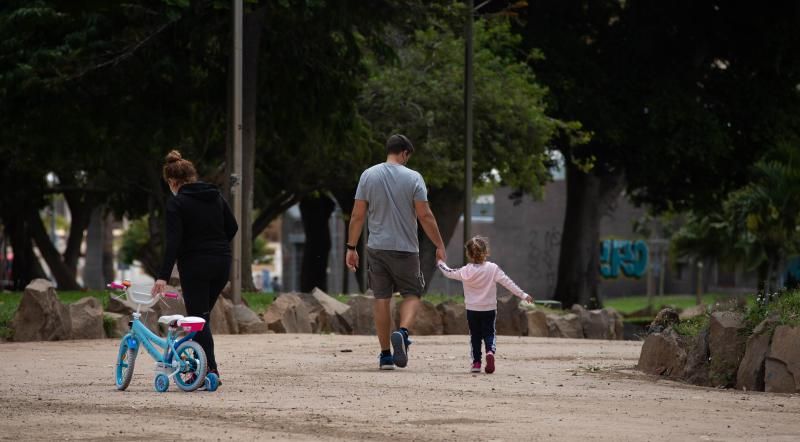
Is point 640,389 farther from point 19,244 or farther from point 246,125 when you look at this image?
point 19,244

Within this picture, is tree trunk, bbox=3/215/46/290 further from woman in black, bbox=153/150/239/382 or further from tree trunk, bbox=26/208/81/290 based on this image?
woman in black, bbox=153/150/239/382

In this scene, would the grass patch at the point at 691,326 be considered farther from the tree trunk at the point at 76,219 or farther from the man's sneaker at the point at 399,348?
the tree trunk at the point at 76,219

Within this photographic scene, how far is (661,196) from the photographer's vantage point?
4475cm

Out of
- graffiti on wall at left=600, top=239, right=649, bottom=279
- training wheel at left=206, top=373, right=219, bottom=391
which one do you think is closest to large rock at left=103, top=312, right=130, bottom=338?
training wheel at left=206, top=373, right=219, bottom=391

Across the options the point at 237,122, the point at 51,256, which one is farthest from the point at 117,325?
the point at 51,256

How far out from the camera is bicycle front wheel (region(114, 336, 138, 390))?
11328 mm

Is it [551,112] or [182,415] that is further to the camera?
[551,112]

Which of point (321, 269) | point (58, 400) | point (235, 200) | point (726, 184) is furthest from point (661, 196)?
point (58, 400)

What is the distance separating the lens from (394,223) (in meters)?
13.1

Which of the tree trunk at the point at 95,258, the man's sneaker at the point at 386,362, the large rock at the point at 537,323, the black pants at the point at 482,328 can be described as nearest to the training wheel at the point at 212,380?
the man's sneaker at the point at 386,362

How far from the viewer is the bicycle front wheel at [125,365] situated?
37.2 ft

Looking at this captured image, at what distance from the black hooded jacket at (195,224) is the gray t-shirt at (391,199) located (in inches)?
74.2

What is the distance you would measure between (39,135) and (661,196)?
20296mm

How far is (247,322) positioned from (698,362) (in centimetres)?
859
